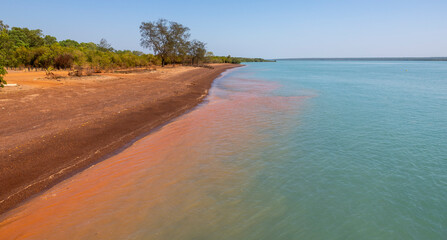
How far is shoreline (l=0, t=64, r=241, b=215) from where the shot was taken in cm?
761

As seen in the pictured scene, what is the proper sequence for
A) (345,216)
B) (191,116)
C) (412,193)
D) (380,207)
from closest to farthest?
(345,216)
(380,207)
(412,193)
(191,116)

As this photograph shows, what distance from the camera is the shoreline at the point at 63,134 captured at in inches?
300

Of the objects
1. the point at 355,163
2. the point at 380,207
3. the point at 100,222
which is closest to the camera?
the point at 100,222

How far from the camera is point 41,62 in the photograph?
4394 cm

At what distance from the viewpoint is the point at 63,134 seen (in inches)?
430

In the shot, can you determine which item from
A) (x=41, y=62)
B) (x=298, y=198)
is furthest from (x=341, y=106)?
(x=41, y=62)

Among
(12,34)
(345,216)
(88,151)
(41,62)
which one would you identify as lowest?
(345,216)

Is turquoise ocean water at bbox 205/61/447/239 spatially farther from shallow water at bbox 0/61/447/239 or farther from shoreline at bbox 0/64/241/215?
shoreline at bbox 0/64/241/215

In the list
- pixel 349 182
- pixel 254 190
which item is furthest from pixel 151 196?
pixel 349 182

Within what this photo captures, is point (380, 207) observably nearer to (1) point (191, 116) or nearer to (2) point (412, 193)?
(2) point (412, 193)

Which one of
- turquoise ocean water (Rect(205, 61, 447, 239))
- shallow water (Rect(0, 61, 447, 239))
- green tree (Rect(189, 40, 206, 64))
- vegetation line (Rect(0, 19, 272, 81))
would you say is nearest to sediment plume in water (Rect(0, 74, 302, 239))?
shallow water (Rect(0, 61, 447, 239))

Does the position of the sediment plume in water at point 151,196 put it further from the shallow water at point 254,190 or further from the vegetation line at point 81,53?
the vegetation line at point 81,53

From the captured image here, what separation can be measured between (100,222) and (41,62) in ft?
168

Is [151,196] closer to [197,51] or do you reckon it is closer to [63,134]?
[63,134]
